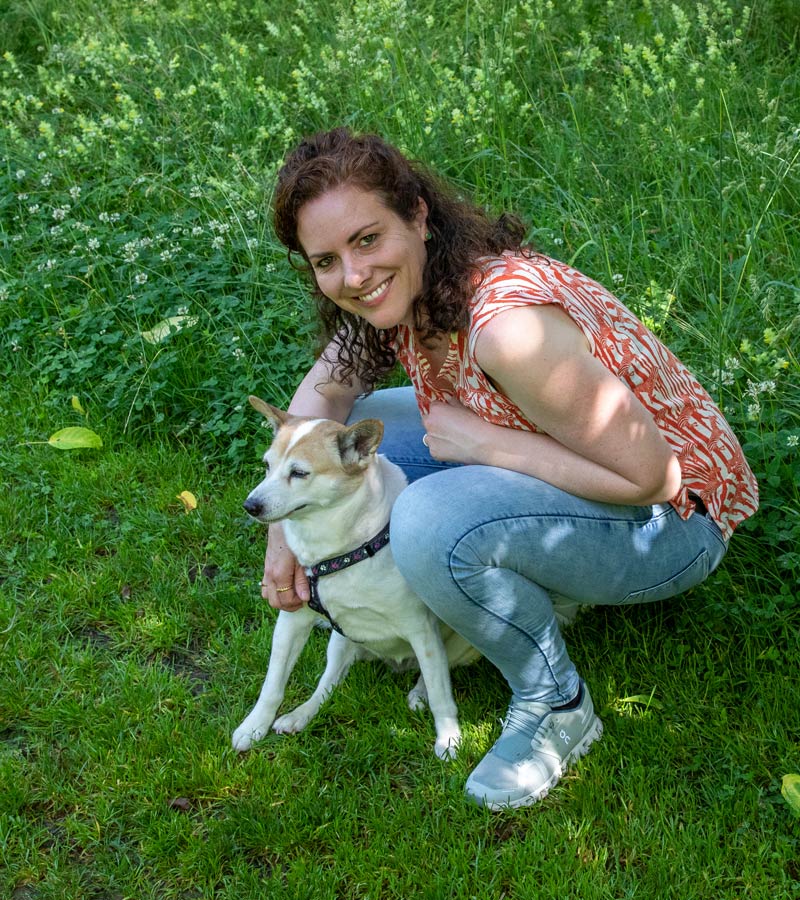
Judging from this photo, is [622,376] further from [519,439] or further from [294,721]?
[294,721]

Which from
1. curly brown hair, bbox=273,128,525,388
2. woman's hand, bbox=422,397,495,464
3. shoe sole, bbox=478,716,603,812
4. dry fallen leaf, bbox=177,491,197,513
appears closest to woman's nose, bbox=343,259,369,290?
curly brown hair, bbox=273,128,525,388

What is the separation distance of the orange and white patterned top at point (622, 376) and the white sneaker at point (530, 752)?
2.00 ft

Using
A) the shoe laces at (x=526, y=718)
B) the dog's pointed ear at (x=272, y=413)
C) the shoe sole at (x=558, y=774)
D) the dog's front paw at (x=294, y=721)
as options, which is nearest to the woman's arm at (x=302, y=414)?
the dog's pointed ear at (x=272, y=413)

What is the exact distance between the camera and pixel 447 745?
257 centimetres

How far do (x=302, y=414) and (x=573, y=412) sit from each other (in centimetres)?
101

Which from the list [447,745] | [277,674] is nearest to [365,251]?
[277,674]

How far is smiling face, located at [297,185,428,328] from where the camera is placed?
2.34m

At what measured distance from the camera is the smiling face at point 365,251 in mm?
2342

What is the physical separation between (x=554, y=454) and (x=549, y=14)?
135 inches

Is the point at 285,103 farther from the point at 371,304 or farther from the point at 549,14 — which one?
the point at 371,304

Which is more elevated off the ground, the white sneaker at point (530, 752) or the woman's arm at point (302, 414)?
the woman's arm at point (302, 414)

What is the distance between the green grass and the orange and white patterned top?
276mm

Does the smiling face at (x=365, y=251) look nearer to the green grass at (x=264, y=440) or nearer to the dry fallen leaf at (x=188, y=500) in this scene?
the green grass at (x=264, y=440)

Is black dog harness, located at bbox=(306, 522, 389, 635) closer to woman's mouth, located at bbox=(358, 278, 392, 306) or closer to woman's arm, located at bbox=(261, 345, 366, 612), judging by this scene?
woman's arm, located at bbox=(261, 345, 366, 612)
